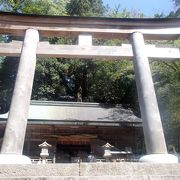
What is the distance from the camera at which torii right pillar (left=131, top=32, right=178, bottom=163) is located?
424cm

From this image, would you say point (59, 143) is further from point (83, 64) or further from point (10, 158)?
point (83, 64)

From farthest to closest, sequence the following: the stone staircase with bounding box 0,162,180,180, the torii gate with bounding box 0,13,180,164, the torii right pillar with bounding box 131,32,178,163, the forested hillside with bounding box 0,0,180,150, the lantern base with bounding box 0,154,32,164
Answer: the forested hillside with bounding box 0,0,180,150 < the torii gate with bounding box 0,13,180,164 < the torii right pillar with bounding box 131,32,178,163 < the lantern base with bounding box 0,154,32,164 < the stone staircase with bounding box 0,162,180,180

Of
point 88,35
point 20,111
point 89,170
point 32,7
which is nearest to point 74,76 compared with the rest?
point 32,7

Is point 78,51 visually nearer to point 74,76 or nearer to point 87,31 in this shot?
point 87,31

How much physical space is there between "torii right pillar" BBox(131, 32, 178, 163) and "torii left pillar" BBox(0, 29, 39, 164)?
2255mm

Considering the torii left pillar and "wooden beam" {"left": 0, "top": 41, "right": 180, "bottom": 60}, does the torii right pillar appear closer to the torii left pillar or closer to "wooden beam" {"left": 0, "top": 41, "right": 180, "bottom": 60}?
"wooden beam" {"left": 0, "top": 41, "right": 180, "bottom": 60}

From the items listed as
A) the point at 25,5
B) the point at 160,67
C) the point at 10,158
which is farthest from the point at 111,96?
the point at 10,158

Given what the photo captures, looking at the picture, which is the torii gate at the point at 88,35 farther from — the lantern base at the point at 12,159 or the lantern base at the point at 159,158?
the lantern base at the point at 12,159

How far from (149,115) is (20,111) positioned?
2594 mm

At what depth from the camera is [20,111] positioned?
4691 mm

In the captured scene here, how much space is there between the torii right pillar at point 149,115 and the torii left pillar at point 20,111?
2.25m

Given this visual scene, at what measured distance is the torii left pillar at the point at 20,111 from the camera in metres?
4.11

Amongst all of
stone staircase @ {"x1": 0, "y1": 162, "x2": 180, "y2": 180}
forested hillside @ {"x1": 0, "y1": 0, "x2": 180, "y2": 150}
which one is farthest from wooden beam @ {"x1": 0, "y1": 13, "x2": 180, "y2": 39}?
forested hillside @ {"x1": 0, "y1": 0, "x2": 180, "y2": 150}

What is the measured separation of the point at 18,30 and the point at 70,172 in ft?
15.5
